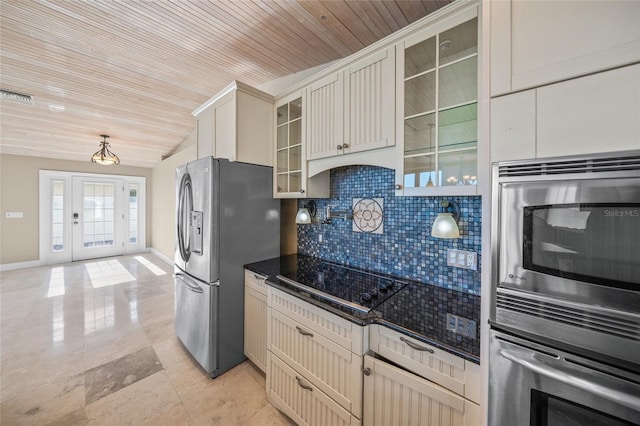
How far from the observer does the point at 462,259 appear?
1.50 meters

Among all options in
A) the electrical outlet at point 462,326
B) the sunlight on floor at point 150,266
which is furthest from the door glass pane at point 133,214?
the electrical outlet at point 462,326

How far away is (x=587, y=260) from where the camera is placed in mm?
708

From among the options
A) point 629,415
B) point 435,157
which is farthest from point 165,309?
point 629,415

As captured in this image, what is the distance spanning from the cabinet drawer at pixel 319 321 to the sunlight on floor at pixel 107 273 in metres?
4.30

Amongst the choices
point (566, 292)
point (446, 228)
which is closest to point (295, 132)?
point (446, 228)

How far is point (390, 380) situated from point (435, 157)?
1.13 m

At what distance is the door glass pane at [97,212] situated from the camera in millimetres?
5918

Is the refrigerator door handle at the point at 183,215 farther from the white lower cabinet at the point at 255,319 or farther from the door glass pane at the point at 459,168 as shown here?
the door glass pane at the point at 459,168

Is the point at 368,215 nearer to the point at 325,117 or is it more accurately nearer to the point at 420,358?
the point at 325,117

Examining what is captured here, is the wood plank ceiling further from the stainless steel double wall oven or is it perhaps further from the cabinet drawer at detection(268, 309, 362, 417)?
the cabinet drawer at detection(268, 309, 362, 417)

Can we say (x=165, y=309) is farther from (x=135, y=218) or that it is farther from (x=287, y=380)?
(x=135, y=218)

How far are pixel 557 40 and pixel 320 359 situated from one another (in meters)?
1.69

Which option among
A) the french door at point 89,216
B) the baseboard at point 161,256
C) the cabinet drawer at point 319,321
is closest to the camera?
the cabinet drawer at point 319,321

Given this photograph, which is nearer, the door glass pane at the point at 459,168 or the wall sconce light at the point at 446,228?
the door glass pane at the point at 459,168
